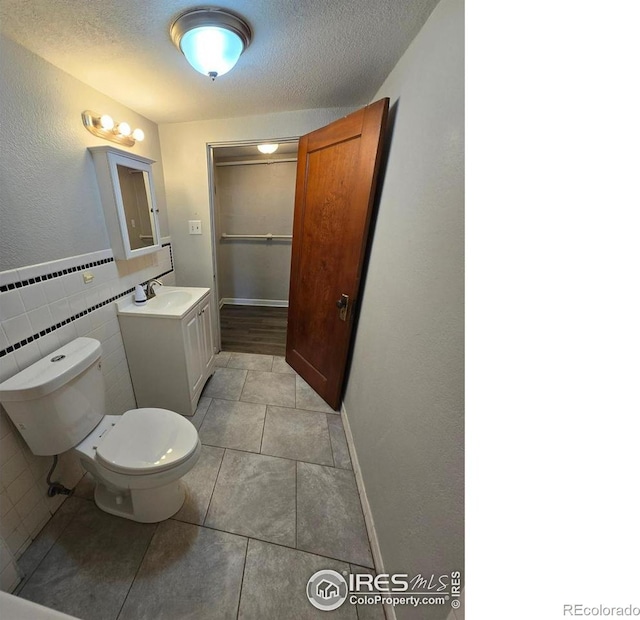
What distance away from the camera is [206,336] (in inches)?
75.5

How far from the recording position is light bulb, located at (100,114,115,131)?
1333 mm

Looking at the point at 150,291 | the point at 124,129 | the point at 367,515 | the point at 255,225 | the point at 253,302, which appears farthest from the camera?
the point at 253,302

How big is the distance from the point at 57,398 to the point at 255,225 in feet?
9.56

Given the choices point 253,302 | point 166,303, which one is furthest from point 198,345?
point 253,302

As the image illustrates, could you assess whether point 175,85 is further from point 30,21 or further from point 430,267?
point 430,267

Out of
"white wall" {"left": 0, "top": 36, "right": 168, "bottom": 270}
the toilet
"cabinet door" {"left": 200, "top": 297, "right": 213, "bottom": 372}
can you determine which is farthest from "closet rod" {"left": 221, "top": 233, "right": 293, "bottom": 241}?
the toilet

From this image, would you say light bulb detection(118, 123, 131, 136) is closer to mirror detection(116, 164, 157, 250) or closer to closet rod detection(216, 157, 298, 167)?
mirror detection(116, 164, 157, 250)

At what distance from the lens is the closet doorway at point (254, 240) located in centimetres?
301

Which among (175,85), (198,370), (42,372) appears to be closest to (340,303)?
(198,370)

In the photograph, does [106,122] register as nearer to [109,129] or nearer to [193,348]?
[109,129]

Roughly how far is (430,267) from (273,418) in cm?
151

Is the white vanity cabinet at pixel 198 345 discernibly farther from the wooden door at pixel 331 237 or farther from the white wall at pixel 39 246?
the wooden door at pixel 331 237

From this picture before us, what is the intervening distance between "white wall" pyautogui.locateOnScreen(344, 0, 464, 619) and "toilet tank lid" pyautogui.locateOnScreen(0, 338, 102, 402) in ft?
4.40

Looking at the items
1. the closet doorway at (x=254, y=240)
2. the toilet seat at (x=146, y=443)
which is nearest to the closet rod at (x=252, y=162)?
the closet doorway at (x=254, y=240)
